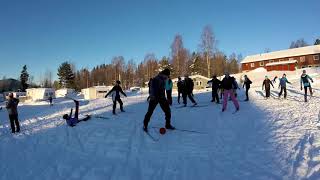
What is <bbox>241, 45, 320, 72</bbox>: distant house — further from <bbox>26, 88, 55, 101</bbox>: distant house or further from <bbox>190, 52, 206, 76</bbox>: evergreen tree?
<bbox>26, 88, 55, 101</bbox>: distant house

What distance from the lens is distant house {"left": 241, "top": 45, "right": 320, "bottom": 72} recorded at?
75.5 meters

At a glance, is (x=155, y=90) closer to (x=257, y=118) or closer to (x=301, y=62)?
(x=257, y=118)

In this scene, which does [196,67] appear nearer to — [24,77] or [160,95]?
[24,77]

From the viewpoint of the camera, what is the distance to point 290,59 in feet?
257

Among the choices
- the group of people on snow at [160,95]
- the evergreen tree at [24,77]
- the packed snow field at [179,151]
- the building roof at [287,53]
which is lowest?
the packed snow field at [179,151]

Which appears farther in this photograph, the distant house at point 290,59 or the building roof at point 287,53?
the building roof at point 287,53

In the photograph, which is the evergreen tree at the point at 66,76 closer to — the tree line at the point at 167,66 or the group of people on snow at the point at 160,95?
the tree line at the point at 167,66

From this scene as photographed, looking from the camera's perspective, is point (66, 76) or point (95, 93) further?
point (66, 76)

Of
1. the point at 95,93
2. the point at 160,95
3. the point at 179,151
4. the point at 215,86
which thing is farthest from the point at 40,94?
the point at 179,151

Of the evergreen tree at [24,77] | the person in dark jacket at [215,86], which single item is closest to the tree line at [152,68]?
the evergreen tree at [24,77]

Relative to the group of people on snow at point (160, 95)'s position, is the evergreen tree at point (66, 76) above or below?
above

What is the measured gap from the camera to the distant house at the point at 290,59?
75500mm

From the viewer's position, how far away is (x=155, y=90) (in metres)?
10.6

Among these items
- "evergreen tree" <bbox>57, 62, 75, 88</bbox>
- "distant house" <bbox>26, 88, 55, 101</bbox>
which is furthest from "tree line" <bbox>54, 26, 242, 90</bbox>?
"distant house" <bbox>26, 88, 55, 101</bbox>
